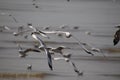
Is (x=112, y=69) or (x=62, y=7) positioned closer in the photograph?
(x=112, y=69)

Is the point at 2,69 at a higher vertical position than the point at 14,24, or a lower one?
lower

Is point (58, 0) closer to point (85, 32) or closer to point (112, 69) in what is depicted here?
point (85, 32)

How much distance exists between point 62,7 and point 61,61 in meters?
0.33

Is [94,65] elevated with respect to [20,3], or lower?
lower

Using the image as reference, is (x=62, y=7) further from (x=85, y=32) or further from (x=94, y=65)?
(x=94, y=65)

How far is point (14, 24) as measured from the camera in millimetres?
1405

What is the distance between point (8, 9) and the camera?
143cm

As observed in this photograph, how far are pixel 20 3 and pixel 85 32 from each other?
0.44 m

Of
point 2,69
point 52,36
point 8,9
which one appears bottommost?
point 2,69

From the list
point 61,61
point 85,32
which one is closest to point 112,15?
point 85,32

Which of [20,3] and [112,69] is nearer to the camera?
[112,69]

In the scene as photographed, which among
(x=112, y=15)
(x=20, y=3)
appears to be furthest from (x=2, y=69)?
(x=112, y=15)

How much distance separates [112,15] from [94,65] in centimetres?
32

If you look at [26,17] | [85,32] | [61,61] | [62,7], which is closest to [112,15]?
[85,32]
